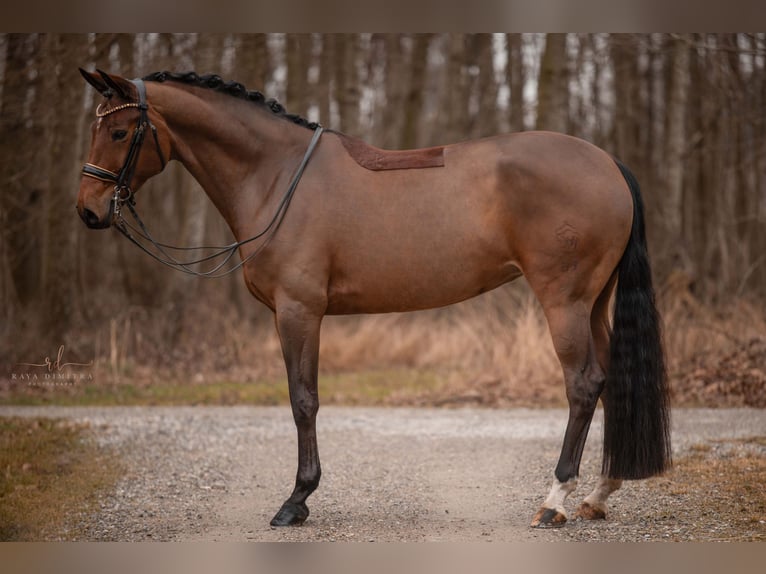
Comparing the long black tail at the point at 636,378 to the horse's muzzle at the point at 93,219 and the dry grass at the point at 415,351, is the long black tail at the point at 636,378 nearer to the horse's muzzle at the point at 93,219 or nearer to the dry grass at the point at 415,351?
the horse's muzzle at the point at 93,219

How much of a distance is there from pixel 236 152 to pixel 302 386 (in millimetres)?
1532

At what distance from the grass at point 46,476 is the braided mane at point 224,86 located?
2934mm

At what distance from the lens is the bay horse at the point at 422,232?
4973 mm

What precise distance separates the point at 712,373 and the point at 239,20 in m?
7.52

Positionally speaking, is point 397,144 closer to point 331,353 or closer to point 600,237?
point 331,353

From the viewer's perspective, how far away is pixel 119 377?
1112 centimetres

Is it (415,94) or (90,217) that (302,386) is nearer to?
(90,217)

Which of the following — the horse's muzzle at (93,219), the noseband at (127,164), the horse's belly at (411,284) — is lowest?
the horse's belly at (411,284)

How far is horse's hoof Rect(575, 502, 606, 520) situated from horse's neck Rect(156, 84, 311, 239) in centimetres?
268

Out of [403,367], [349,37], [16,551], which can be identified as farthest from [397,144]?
[16,551]

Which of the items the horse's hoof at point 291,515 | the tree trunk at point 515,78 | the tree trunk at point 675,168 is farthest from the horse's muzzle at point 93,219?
the tree trunk at point 515,78

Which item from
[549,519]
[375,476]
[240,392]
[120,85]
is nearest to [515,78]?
[240,392]

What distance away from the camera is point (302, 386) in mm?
5117

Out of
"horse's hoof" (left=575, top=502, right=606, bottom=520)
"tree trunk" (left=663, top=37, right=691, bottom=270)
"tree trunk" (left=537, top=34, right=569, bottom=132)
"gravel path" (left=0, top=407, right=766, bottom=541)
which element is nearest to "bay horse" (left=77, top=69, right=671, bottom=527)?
"horse's hoof" (left=575, top=502, right=606, bottom=520)
